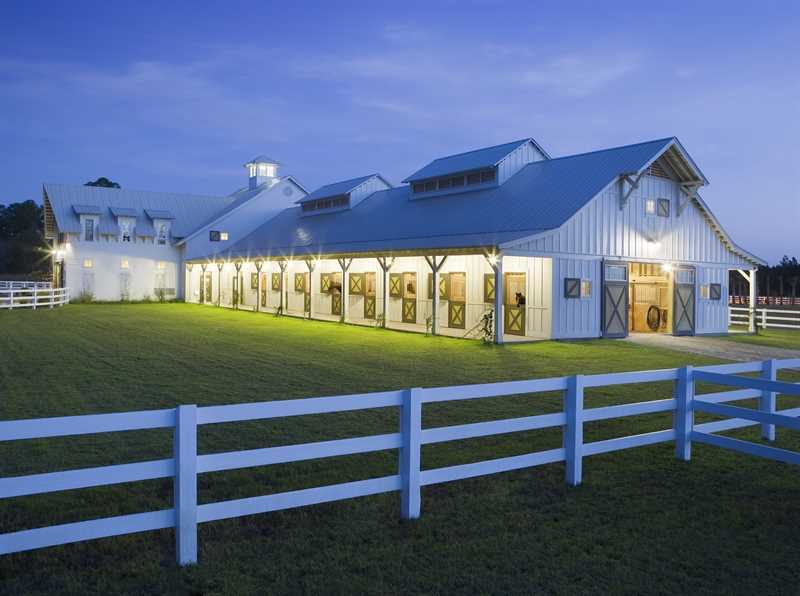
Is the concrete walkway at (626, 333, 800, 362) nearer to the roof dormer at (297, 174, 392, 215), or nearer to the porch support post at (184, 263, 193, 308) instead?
the roof dormer at (297, 174, 392, 215)

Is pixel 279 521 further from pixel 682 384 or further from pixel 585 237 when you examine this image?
pixel 585 237

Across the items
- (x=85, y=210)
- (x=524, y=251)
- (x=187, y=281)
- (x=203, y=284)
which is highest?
(x=85, y=210)

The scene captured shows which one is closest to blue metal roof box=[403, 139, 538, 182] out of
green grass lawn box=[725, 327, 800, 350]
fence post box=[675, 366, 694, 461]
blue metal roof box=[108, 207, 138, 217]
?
green grass lawn box=[725, 327, 800, 350]

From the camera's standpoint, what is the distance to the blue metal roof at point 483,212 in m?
22.2

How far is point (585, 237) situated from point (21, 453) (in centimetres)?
1793

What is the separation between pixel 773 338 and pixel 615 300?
6.17 m

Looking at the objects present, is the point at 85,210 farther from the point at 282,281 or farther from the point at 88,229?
the point at 282,281

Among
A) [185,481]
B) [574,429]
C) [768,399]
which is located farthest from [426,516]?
[768,399]

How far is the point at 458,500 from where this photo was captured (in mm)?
5949

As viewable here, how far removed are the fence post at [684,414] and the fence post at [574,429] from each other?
1519 mm

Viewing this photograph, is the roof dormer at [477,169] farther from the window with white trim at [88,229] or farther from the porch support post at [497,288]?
the window with white trim at [88,229]

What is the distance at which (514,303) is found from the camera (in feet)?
74.7

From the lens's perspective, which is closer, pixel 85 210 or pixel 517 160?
pixel 517 160

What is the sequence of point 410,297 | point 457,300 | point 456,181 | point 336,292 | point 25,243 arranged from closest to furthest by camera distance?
point 457,300 → point 410,297 → point 456,181 → point 336,292 → point 25,243
